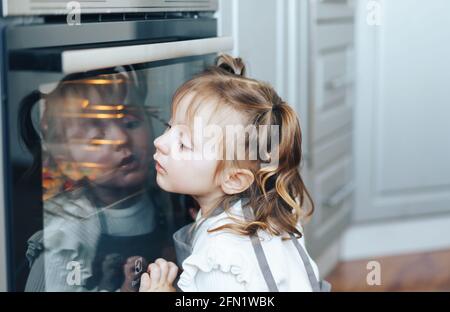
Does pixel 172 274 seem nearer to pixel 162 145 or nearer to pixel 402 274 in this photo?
pixel 162 145

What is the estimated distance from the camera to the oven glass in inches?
34.4

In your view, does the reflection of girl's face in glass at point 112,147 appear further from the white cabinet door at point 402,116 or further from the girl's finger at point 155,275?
the white cabinet door at point 402,116

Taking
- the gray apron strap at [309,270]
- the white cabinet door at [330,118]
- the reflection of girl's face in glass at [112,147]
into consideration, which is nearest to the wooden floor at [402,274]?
the white cabinet door at [330,118]

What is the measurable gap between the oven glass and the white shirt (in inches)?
4.4

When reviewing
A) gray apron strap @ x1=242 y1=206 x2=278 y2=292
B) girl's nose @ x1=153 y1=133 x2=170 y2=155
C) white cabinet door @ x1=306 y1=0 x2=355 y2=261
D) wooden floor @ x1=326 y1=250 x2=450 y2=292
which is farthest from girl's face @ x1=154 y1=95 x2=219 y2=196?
wooden floor @ x1=326 y1=250 x2=450 y2=292

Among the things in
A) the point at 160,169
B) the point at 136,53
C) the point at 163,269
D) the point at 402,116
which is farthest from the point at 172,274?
the point at 402,116

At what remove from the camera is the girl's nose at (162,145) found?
103 cm

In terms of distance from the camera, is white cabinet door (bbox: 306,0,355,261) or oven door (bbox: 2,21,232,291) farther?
white cabinet door (bbox: 306,0,355,261)

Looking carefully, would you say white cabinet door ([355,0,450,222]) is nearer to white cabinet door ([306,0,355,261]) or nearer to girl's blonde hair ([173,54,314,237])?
white cabinet door ([306,0,355,261])

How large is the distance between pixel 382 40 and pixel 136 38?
0.92m

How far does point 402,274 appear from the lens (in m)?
1.72

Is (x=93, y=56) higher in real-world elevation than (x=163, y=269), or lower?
higher

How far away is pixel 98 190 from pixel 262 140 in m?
0.22

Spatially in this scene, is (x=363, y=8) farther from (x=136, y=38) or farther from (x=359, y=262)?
(x=136, y=38)
